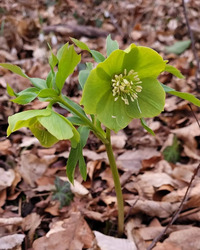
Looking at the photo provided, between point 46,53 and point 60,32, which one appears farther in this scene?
point 60,32

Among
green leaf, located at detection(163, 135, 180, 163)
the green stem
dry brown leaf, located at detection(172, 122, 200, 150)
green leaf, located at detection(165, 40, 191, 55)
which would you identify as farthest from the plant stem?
green leaf, located at detection(165, 40, 191, 55)

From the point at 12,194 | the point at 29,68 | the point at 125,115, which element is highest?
the point at 125,115

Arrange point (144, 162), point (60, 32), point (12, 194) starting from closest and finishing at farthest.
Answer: point (12, 194), point (144, 162), point (60, 32)

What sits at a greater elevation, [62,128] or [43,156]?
[62,128]

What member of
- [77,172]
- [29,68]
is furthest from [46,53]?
[77,172]

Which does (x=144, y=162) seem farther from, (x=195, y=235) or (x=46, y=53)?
(x=46, y=53)

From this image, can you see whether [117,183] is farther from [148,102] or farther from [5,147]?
[5,147]

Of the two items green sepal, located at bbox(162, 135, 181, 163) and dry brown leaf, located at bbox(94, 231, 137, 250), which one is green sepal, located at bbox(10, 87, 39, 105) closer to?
dry brown leaf, located at bbox(94, 231, 137, 250)
